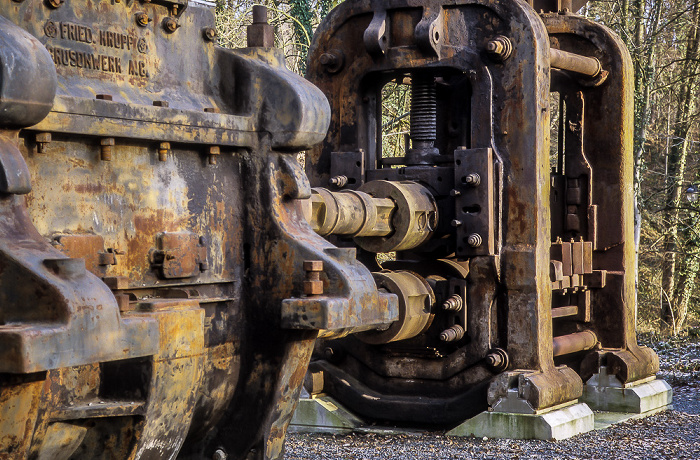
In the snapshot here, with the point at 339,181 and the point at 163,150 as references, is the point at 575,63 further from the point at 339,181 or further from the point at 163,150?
the point at 163,150

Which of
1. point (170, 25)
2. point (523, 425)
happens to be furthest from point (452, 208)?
point (170, 25)

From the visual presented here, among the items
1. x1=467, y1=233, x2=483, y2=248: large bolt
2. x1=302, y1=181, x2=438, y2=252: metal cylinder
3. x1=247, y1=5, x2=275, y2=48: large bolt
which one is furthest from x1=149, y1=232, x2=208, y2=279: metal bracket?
x1=467, y1=233, x2=483, y2=248: large bolt

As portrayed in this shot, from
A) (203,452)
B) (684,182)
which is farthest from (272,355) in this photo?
(684,182)

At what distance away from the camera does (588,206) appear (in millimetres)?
8008

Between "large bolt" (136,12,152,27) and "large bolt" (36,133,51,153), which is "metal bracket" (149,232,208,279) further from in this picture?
"large bolt" (136,12,152,27)

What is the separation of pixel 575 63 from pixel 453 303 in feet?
6.96

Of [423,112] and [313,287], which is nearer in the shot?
[313,287]

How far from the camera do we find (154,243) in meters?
3.49

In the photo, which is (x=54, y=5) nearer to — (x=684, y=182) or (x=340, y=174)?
(x=340, y=174)

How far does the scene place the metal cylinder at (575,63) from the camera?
7.16 m

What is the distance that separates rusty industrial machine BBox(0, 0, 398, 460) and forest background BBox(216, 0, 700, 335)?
34.5ft

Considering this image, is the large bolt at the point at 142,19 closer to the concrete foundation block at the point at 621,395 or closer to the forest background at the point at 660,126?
the concrete foundation block at the point at 621,395

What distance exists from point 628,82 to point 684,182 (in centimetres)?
939

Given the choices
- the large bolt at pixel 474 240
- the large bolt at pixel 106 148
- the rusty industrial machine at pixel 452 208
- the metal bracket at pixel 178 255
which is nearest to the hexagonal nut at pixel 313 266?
the metal bracket at pixel 178 255
